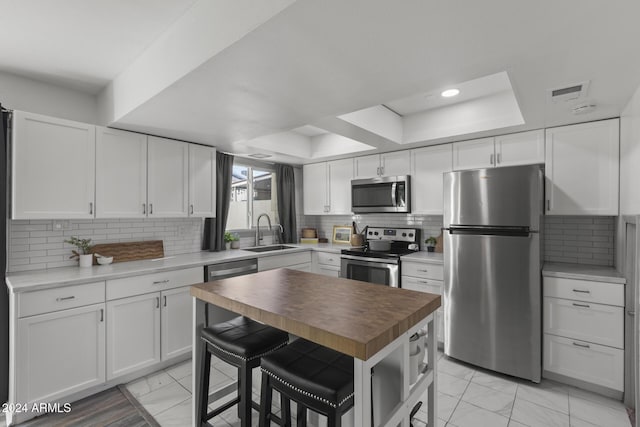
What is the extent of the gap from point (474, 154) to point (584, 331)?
1843mm

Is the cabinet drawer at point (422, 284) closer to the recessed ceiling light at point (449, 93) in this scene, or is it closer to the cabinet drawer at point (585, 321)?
the cabinet drawer at point (585, 321)

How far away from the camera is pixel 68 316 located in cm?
226

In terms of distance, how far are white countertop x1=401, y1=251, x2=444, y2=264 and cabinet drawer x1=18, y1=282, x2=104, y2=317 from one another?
9.52ft

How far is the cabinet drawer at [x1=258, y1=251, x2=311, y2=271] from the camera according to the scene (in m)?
3.70

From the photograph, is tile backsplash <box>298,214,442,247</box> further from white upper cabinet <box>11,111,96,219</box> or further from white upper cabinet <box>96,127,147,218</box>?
white upper cabinet <box>11,111,96,219</box>

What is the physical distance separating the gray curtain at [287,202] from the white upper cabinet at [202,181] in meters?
1.32

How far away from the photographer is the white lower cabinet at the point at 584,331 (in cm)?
235

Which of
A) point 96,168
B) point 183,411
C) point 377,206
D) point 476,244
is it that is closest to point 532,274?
point 476,244

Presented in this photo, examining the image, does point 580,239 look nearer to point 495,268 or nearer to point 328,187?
point 495,268

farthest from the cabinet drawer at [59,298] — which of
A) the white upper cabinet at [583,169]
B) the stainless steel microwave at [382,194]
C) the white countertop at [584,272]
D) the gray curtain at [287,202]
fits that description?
the white upper cabinet at [583,169]

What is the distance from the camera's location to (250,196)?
4.49 metres

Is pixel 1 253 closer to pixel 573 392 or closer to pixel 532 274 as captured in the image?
pixel 532 274

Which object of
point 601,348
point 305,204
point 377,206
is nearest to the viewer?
point 601,348

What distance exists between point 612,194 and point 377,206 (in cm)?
224
